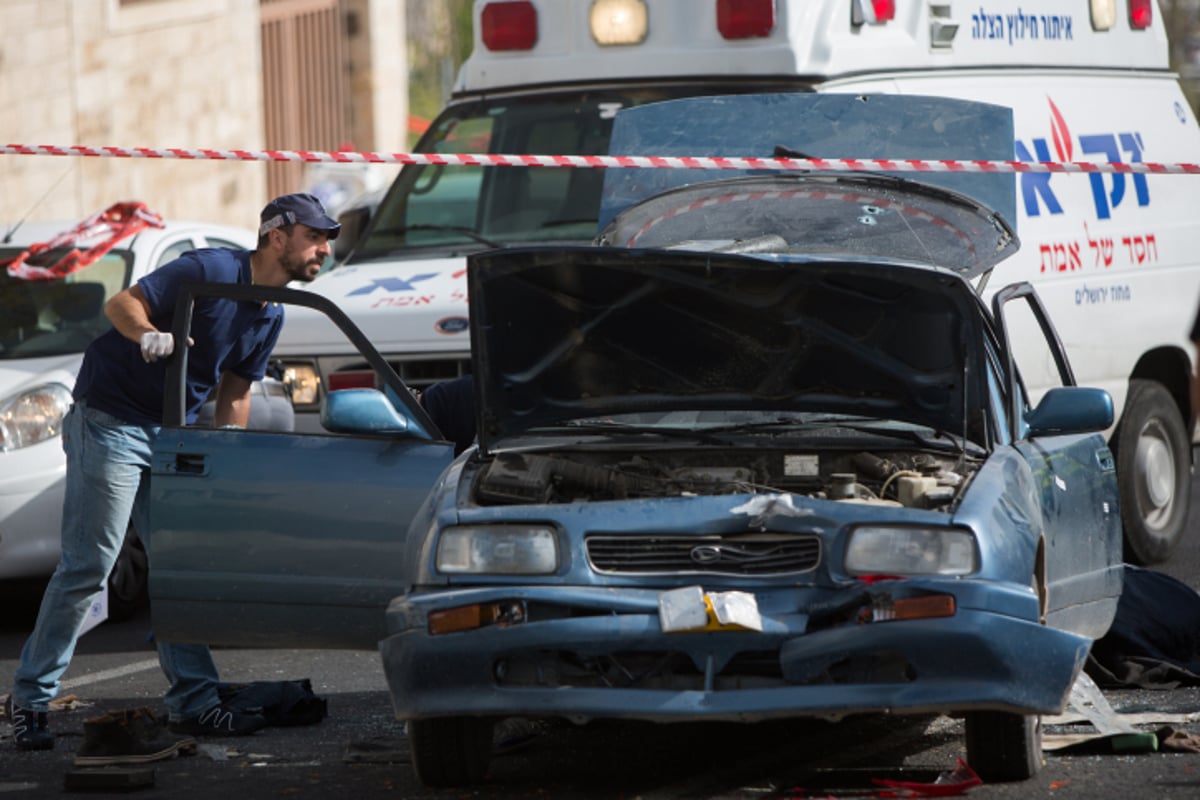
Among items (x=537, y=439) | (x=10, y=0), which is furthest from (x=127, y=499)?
(x=10, y=0)

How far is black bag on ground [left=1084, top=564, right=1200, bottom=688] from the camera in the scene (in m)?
7.50

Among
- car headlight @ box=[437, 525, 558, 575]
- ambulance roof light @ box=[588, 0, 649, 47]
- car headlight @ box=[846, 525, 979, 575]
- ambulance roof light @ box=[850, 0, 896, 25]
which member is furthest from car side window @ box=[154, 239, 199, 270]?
car headlight @ box=[846, 525, 979, 575]

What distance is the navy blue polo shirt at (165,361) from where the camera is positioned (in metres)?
7.20

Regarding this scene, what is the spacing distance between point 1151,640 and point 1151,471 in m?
3.08

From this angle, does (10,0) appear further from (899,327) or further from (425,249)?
(899,327)

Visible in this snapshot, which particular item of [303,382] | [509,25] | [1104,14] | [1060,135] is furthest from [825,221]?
[1104,14]

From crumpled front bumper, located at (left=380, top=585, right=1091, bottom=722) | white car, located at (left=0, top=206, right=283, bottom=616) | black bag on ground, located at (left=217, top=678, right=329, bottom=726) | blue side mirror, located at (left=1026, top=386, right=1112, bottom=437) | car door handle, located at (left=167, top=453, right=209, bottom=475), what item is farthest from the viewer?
white car, located at (left=0, top=206, right=283, bottom=616)

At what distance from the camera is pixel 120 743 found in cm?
654

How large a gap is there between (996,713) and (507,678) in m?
1.31

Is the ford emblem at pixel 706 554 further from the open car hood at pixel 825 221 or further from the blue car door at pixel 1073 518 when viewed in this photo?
the open car hood at pixel 825 221

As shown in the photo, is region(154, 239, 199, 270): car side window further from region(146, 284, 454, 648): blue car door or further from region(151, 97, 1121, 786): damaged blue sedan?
region(146, 284, 454, 648): blue car door

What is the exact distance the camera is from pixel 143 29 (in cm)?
2034

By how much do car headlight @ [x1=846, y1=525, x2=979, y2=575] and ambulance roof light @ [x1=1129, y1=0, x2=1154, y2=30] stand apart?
6368mm

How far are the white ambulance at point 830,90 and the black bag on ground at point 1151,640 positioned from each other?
1995 millimetres
